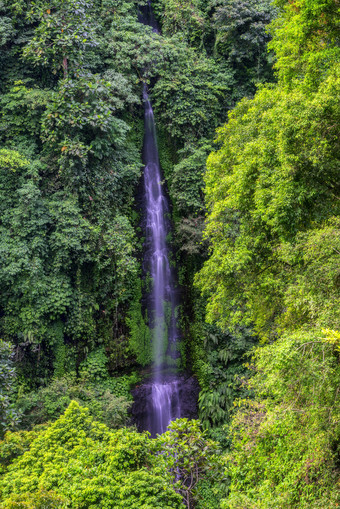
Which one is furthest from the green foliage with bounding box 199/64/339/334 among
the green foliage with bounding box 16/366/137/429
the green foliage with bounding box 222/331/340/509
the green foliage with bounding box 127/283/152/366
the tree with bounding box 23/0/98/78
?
the tree with bounding box 23/0/98/78

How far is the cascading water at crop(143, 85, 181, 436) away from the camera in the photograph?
1350cm

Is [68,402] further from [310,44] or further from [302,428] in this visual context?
[310,44]

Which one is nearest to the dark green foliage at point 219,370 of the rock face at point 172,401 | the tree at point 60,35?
the rock face at point 172,401

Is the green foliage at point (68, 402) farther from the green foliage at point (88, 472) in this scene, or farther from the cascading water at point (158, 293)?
the green foliage at point (88, 472)

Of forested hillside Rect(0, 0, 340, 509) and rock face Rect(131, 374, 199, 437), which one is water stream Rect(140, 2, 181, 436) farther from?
forested hillside Rect(0, 0, 340, 509)

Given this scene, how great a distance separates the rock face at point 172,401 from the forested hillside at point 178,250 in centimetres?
38

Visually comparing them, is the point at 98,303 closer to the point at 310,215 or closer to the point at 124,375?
the point at 124,375

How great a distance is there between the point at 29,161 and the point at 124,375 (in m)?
8.20

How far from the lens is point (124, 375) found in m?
13.8

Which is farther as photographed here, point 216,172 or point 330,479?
point 216,172

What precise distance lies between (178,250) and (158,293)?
1.98 meters

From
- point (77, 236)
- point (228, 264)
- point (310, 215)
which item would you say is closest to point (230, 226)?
point (228, 264)

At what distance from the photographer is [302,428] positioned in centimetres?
493

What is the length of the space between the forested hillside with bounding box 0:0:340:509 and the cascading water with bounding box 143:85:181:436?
14.4 inches
